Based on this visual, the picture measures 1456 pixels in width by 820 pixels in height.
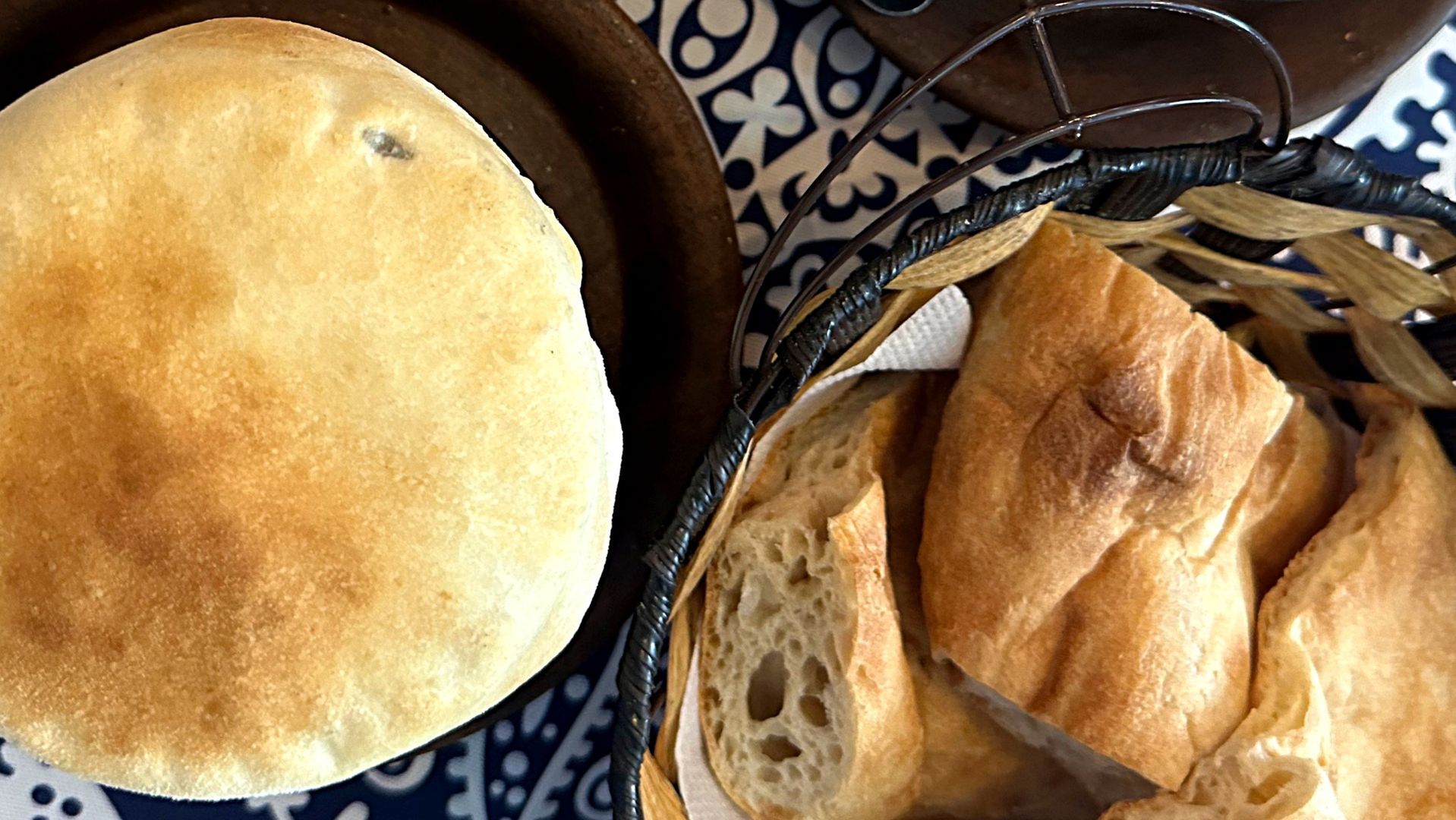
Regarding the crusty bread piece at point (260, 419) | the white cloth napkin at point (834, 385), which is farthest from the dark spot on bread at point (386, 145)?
the white cloth napkin at point (834, 385)

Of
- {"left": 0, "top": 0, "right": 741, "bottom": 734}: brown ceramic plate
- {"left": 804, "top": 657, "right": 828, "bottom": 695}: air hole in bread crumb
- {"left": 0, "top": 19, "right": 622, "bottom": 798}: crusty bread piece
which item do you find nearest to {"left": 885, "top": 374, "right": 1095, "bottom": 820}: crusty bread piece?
{"left": 804, "top": 657, "right": 828, "bottom": 695}: air hole in bread crumb

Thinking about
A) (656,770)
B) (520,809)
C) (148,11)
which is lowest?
(520,809)

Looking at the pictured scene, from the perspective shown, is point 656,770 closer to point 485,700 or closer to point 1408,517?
point 485,700

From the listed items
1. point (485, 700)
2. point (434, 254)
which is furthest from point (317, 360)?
point (485, 700)

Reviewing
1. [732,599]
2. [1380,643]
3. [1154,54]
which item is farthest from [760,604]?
[1154,54]

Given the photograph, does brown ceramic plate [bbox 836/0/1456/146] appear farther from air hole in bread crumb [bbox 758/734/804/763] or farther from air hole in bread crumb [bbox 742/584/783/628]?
air hole in bread crumb [bbox 758/734/804/763]

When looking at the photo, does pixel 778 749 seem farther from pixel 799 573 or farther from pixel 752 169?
pixel 752 169
